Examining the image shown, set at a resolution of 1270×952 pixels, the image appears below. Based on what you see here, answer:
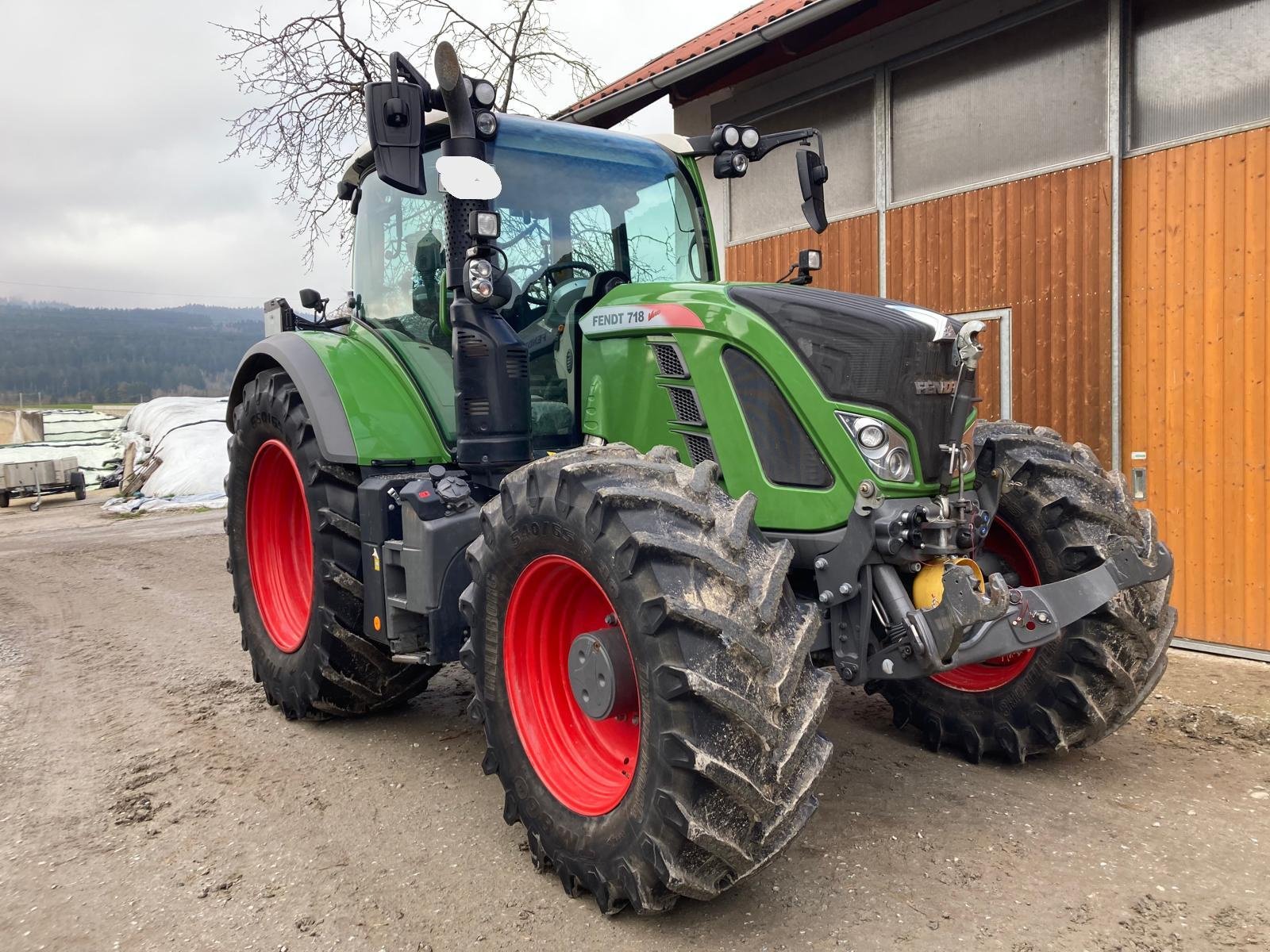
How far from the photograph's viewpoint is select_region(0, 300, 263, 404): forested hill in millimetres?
71125

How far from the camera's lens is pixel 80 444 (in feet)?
72.1

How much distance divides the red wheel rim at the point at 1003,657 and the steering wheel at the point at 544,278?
6.44 feet

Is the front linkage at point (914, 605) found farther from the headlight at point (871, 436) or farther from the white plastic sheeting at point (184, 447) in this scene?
the white plastic sheeting at point (184, 447)

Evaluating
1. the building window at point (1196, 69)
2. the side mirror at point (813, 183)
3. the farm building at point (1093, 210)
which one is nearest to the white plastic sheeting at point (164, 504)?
the farm building at point (1093, 210)

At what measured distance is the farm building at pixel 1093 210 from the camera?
206 inches

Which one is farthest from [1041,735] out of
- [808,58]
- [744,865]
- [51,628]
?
[51,628]

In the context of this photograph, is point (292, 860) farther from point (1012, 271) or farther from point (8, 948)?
point (1012, 271)

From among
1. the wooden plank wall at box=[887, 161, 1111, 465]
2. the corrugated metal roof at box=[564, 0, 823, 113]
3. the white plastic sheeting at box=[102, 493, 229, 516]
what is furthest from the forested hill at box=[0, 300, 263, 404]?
the wooden plank wall at box=[887, 161, 1111, 465]

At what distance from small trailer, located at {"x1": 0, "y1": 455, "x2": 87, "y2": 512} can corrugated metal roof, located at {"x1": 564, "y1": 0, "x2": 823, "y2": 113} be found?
534 inches

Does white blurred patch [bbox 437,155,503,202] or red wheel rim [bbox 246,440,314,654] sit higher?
white blurred patch [bbox 437,155,503,202]

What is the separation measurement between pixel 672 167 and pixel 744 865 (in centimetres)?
297

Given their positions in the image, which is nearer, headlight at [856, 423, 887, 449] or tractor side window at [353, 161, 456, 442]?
headlight at [856, 423, 887, 449]

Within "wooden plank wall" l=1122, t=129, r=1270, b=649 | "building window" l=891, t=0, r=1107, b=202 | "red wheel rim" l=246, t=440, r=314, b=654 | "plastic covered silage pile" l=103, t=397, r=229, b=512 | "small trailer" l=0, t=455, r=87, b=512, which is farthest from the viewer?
"small trailer" l=0, t=455, r=87, b=512

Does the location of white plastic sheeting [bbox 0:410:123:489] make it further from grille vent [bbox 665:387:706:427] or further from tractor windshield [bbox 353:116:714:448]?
grille vent [bbox 665:387:706:427]
